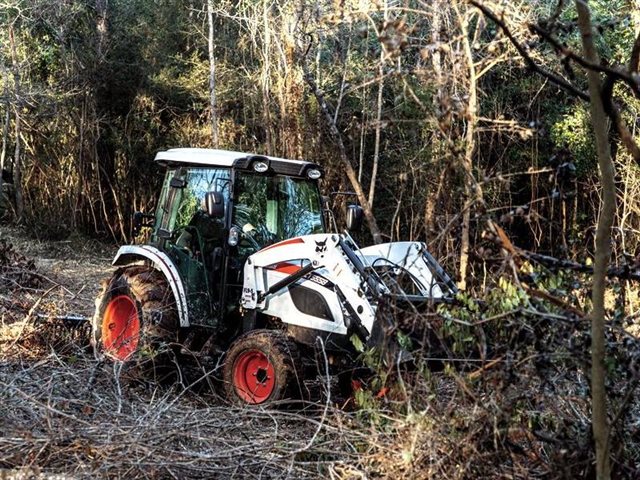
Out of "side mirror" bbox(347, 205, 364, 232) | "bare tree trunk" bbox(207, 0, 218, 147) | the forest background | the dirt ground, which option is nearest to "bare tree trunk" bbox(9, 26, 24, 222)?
the forest background

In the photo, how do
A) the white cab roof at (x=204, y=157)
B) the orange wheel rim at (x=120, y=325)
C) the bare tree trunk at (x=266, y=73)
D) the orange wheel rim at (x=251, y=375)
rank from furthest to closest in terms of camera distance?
the bare tree trunk at (x=266, y=73)
the orange wheel rim at (x=120, y=325)
the white cab roof at (x=204, y=157)
the orange wheel rim at (x=251, y=375)

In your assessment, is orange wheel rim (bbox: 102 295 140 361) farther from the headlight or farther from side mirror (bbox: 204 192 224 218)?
side mirror (bbox: 204 192 224 218)

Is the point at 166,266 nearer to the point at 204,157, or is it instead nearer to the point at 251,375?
the point at 204,157

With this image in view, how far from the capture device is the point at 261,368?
616cm

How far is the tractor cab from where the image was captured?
6676 mm

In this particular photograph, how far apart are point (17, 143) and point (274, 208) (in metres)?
13.9

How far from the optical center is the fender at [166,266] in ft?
22.3

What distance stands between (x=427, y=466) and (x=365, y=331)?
2210 mm

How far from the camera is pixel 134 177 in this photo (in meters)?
20.1

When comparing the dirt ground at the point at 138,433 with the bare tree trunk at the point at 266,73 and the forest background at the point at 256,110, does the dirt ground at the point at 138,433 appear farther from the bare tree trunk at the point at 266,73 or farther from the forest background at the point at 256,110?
the bare tree trunk at the point at 266,73

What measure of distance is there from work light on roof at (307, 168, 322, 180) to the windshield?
102 millimetres

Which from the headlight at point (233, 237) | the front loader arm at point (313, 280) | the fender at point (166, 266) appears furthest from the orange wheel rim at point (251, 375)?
the headlight at point (233, 237)

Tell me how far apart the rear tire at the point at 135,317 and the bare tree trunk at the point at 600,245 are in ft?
11.9

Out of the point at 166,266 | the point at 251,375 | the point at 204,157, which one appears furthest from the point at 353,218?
the point at 166,266
